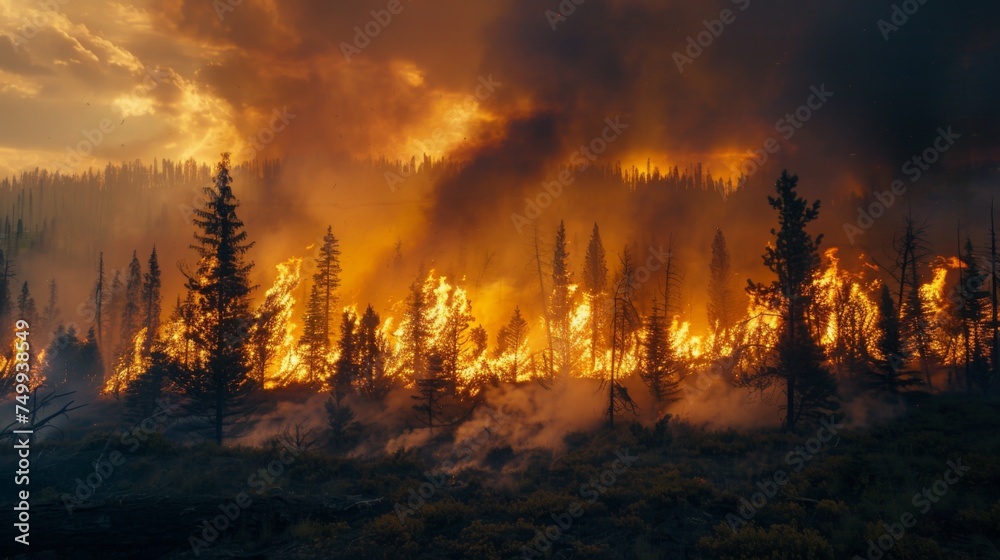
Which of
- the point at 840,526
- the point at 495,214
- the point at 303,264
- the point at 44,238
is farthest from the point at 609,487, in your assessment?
the point at 44,238

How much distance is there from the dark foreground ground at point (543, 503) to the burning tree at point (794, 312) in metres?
3.90

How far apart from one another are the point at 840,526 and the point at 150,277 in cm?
8534

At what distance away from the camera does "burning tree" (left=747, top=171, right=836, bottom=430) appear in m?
30.0

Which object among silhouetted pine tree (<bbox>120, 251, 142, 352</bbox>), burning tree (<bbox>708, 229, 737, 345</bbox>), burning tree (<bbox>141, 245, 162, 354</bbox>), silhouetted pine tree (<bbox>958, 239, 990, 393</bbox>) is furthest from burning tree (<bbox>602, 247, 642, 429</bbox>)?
silhouetted pine tree (<bbox>120, 251, 142, 352</bbox>)

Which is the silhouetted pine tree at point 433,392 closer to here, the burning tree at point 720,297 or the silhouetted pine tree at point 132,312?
the burning tree at point 720,297

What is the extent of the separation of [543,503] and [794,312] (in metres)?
21.7

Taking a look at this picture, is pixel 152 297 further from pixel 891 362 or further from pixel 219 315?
pixel 891 362

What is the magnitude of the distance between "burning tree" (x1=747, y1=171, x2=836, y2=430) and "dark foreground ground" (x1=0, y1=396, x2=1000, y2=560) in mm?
3903

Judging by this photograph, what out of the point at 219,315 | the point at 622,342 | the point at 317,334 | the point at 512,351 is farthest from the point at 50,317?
the point at 622,342

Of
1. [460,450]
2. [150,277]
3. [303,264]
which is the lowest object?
[460,450]

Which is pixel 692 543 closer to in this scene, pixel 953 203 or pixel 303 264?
pixel 303 264

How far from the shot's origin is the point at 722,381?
4325cm

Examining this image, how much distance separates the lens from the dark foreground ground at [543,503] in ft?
46.8

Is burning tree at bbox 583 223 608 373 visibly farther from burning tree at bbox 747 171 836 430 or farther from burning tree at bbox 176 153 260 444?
burning tree at bbox 176 153 260 444
